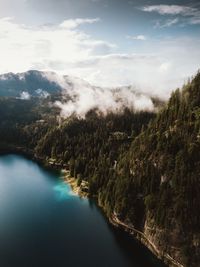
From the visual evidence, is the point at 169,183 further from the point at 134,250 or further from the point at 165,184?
the point at 134,250

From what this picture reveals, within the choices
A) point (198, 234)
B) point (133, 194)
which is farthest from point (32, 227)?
point (198, 234)

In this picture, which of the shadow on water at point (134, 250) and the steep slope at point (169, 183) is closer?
the shadow on water at point (134, 250)

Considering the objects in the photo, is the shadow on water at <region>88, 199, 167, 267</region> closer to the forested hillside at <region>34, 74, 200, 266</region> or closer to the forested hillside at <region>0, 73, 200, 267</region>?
the forested hillside at <region>0, 73, 200, 267</region>

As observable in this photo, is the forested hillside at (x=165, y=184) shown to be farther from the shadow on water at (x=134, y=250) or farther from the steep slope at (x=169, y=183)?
the shadow on water at (x=134, y=250)

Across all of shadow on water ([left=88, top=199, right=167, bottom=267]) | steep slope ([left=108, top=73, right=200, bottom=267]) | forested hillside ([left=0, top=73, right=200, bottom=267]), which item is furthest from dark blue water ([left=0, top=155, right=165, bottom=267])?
steep slope ([left=108, top=73, right=200, bottom=267])

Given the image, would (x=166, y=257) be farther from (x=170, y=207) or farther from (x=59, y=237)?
(x=59, y=237)

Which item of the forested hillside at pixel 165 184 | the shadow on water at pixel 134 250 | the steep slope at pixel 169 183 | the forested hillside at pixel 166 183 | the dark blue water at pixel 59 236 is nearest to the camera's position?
the dark blue water at pixel 59 236

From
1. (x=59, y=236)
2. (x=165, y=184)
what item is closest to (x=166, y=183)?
(x=165, y=184)

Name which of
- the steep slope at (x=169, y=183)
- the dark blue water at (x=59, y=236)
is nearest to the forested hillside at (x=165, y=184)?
the steep slope at (x=169, y=183)
